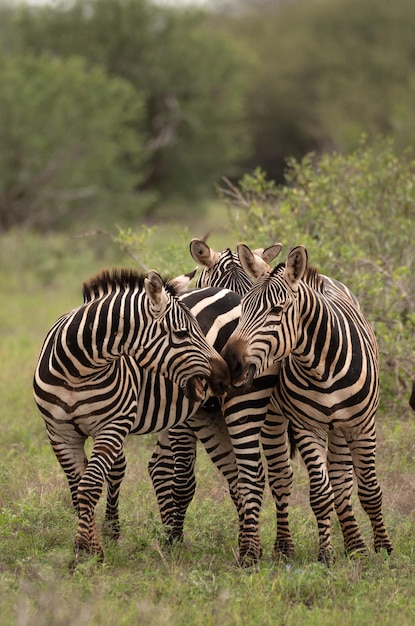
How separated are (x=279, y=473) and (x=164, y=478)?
2.45ft

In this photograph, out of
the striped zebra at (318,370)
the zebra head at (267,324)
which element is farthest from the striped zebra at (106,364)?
the striped zebra at (318,370)

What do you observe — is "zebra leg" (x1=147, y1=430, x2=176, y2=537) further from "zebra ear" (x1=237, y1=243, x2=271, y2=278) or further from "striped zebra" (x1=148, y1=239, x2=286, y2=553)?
"zebra ear" (x1=237, y1=243, x2=271, y2=278)

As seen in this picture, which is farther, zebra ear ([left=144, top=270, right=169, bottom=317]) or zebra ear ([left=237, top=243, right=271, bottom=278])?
zebra ear ([left=237, top=243, right=271, bottom=278])

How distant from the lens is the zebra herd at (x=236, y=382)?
4781 millimetres

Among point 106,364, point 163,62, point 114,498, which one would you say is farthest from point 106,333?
point 163,62

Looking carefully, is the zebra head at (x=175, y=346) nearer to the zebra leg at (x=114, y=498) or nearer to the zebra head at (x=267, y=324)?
the zebra head at (x=267, y=324)

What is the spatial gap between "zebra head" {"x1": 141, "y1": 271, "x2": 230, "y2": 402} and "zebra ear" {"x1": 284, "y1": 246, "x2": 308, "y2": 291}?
0.52m

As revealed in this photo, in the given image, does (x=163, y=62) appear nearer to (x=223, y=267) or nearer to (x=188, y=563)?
(x=223, y=267)

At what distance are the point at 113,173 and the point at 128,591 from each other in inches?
819

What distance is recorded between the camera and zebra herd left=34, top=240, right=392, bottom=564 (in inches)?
188

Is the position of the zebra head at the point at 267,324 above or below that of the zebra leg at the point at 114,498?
above

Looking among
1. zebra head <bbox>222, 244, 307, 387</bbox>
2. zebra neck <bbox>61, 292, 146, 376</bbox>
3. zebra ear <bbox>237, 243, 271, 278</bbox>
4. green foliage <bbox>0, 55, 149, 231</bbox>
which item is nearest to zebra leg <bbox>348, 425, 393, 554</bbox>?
zebra head <bbox>222, 244, 307, 387</bbox>

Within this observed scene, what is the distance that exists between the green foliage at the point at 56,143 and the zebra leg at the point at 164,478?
16.3 metres

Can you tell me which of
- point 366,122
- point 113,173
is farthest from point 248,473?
point 366,122
